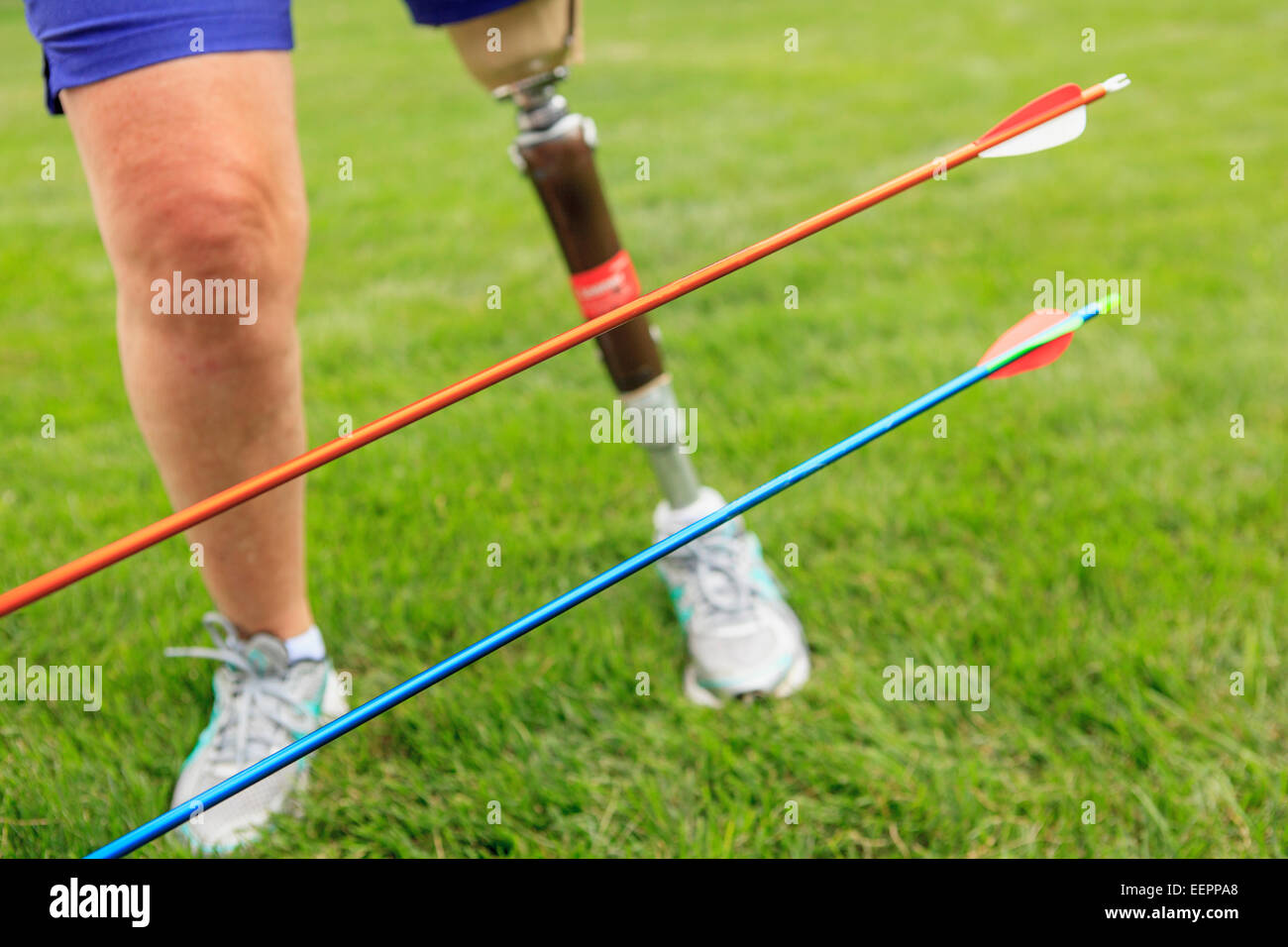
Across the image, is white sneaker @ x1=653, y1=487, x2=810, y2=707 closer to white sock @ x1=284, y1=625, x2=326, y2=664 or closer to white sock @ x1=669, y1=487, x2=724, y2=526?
white sock @ x1=669, y1=487, x2=724, y2=526

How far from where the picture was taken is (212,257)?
4.14 ft

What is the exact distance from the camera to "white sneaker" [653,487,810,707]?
1697 millimetres

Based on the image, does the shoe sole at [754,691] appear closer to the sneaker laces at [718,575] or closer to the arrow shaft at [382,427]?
the sneaker laces at [718,575]

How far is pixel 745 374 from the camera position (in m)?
2.81

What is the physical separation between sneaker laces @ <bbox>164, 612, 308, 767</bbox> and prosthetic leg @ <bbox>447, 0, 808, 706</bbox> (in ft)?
2.12

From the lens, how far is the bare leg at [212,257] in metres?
1.22

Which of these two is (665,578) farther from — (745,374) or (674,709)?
(745,374)

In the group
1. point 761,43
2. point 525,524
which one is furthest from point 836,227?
point 761,43

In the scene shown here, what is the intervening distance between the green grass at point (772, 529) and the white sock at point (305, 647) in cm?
16

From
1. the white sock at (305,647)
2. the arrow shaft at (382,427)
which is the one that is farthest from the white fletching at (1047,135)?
the white sock at (305,647)

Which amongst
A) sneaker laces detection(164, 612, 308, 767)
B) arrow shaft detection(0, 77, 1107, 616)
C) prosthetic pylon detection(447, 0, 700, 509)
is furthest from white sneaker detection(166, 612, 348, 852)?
prosthetic pylon detection(447, 0, 700, 509)

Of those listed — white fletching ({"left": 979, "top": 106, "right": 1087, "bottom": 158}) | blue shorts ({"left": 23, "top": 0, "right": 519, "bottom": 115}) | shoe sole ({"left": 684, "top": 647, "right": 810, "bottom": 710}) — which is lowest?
shoe sole ({"left": 684, "top": 647, "right": 810, "bottom": 710})

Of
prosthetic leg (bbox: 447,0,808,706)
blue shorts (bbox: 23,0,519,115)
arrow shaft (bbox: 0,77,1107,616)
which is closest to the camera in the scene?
arrow shaft (bbox: 0,77,1107,616)
